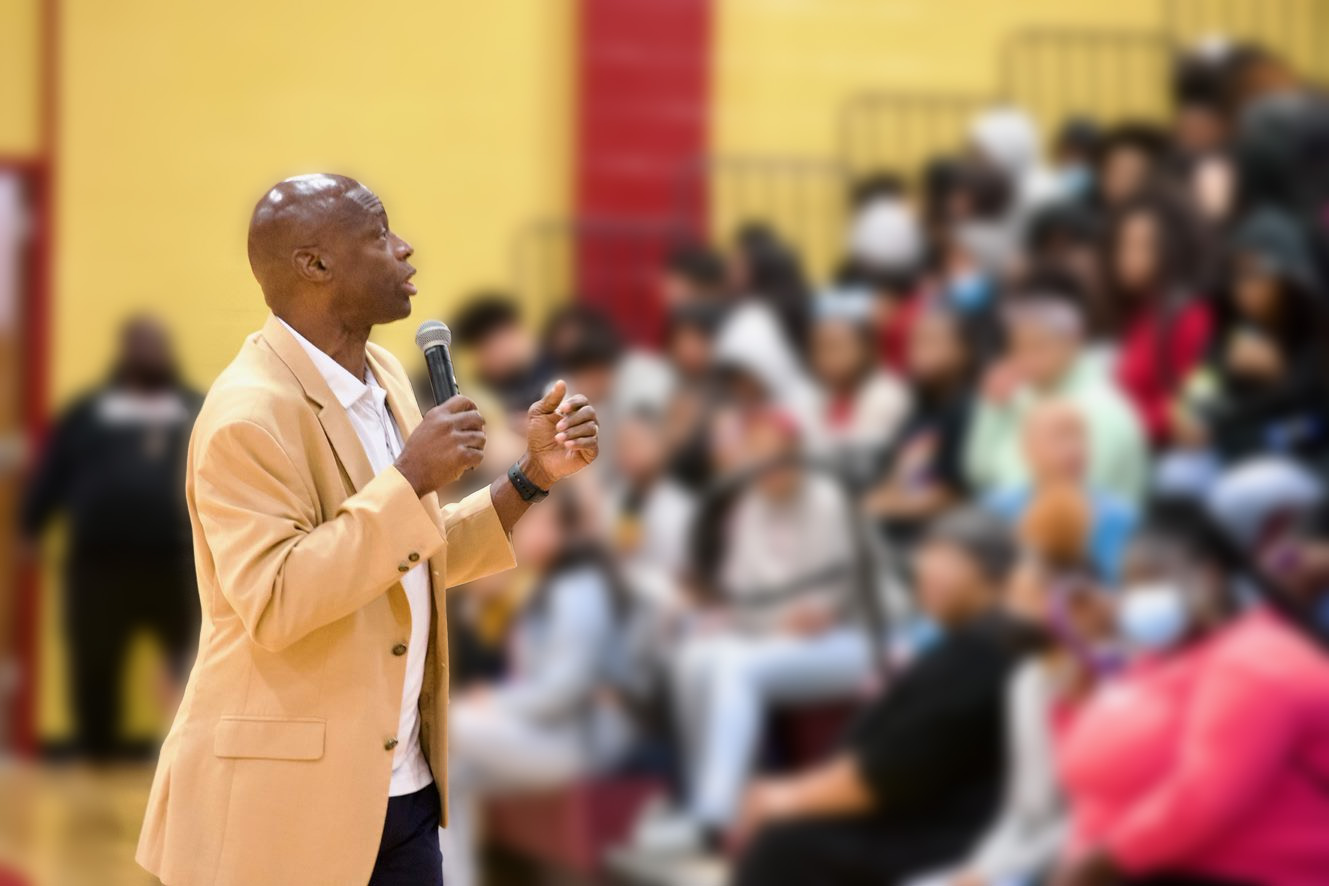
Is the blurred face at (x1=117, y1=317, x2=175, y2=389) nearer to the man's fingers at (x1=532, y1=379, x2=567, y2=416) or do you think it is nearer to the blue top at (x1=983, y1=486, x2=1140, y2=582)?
the blue top at (x1=983, y1=486, x2=1140, y2=582)

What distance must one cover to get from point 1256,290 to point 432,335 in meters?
3.81

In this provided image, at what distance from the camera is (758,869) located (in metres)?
4.36

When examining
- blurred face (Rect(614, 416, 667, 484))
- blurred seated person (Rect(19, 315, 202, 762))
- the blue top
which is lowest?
blurred seated person (Rect(19, 315, 202, 762))

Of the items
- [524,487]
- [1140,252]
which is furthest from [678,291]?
[524,487]

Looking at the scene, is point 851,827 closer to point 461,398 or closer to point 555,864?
point 555,864

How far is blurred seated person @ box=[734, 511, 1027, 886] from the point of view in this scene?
13.5 feet

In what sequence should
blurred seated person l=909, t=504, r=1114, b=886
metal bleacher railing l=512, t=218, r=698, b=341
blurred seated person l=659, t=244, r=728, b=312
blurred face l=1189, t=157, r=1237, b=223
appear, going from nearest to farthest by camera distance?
1. blurred seated person l=909, t=504, r=1114, b=886
2. blurred face l=1189, t=157, r=1237, b=223
3. blurred seated person l=659, t=244, r=728, b=312
4. metal bleacher railing l=512, t=218, r=698, b=341

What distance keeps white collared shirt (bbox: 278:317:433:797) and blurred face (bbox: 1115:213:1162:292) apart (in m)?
4.16

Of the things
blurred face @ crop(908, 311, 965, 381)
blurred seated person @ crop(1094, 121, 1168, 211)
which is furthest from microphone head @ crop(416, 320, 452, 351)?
blurred seated person @ crop(1094, 121, 1168, 211)

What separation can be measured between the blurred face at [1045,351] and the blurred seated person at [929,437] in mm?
280

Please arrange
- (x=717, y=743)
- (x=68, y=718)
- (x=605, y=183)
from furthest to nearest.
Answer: (x=605, y=183)
(x=68, y=718)
(x=717, y=743)

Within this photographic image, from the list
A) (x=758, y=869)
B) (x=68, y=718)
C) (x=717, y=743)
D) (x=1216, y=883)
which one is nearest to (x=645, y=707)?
(x=717, y=743)

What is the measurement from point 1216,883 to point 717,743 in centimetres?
137

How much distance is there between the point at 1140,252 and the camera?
A: 546 centimetres
